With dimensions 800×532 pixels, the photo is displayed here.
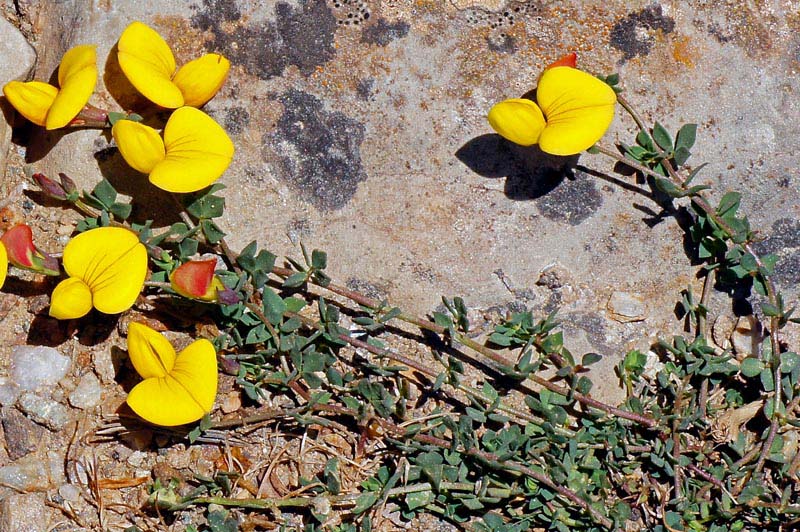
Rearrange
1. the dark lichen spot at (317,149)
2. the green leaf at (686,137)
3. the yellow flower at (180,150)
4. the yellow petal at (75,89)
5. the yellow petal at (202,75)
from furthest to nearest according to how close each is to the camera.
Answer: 1. the dark lichen spot at (317,149)
2. the green leaf at (686,137)
3. the yellow petal at (202,75)
4. the yellow petal at (75,89)
5. the yellow flower at (180,150)

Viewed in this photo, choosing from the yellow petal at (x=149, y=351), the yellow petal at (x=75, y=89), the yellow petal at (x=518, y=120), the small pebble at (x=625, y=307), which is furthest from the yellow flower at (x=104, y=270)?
the small pebble at (x=625, y=307)

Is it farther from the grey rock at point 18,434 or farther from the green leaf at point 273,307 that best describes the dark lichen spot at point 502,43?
the grey rock at point 18,434

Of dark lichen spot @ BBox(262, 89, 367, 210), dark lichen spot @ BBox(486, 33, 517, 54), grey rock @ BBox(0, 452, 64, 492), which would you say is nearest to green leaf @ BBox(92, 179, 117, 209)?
dark lichen spot @ BBox(262, 89, 367, 210)

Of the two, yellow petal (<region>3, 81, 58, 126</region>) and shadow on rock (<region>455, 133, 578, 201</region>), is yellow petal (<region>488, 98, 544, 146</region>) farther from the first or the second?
yellow petal (<region>3, 81, 58, 126</region>)

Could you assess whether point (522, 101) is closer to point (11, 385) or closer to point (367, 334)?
point (367, 334)

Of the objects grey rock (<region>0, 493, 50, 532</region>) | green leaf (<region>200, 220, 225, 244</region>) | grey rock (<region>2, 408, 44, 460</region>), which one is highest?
green leaf (<region>200, 220, 225, 244</region>)

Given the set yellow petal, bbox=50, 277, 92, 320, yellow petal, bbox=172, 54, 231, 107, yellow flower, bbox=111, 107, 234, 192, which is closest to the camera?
yellow petal, bbox=50, 277, 92, 320
